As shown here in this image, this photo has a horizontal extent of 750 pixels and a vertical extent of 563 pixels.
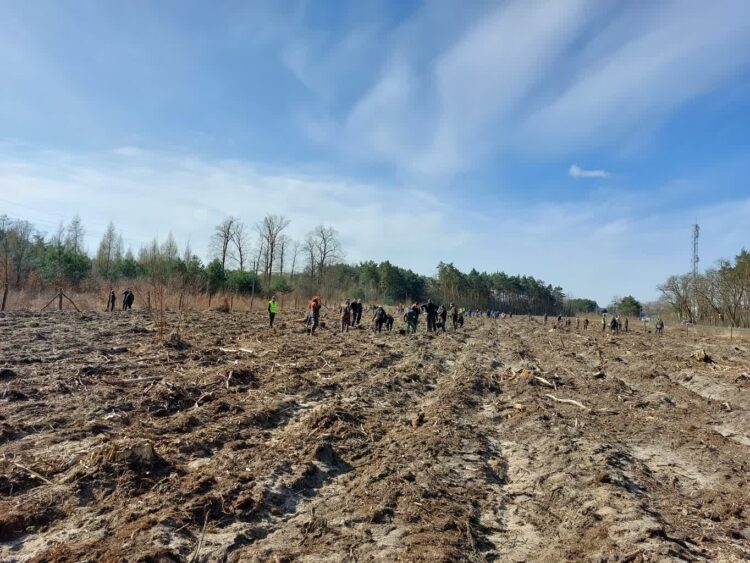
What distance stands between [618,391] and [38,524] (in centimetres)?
1198

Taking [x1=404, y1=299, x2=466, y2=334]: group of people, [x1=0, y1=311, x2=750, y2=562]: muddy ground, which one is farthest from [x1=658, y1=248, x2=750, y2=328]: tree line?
[x1=0, y1=311, x2=750, y2=562]: muddy ground

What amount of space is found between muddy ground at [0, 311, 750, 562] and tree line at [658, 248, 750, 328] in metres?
53.3

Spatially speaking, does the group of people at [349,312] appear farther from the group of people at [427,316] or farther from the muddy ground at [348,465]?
the muddy ground at [348,465]

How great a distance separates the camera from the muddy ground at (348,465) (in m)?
4.20

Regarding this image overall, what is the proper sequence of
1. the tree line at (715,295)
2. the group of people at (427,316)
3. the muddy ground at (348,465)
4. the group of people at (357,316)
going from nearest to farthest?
the muddy ground at (348,465) → the group of people at (357,316) → the group of people at (427,316) → the tree line at (715,295)

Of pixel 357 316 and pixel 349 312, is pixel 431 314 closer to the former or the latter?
pixel 357 316

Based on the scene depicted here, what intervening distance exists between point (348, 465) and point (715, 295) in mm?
75012

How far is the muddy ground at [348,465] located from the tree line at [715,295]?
53.3 m

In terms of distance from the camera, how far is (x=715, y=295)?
6444 cm

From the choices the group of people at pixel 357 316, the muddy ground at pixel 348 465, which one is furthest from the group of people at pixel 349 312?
the muddy ground at pixel 348 465

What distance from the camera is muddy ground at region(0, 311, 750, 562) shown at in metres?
4.20

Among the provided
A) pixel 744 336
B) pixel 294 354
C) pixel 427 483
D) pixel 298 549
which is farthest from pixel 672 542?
pixel 744 336

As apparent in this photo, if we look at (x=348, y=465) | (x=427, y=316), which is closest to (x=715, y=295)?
(x=427, y=316)

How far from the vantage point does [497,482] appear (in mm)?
5945
